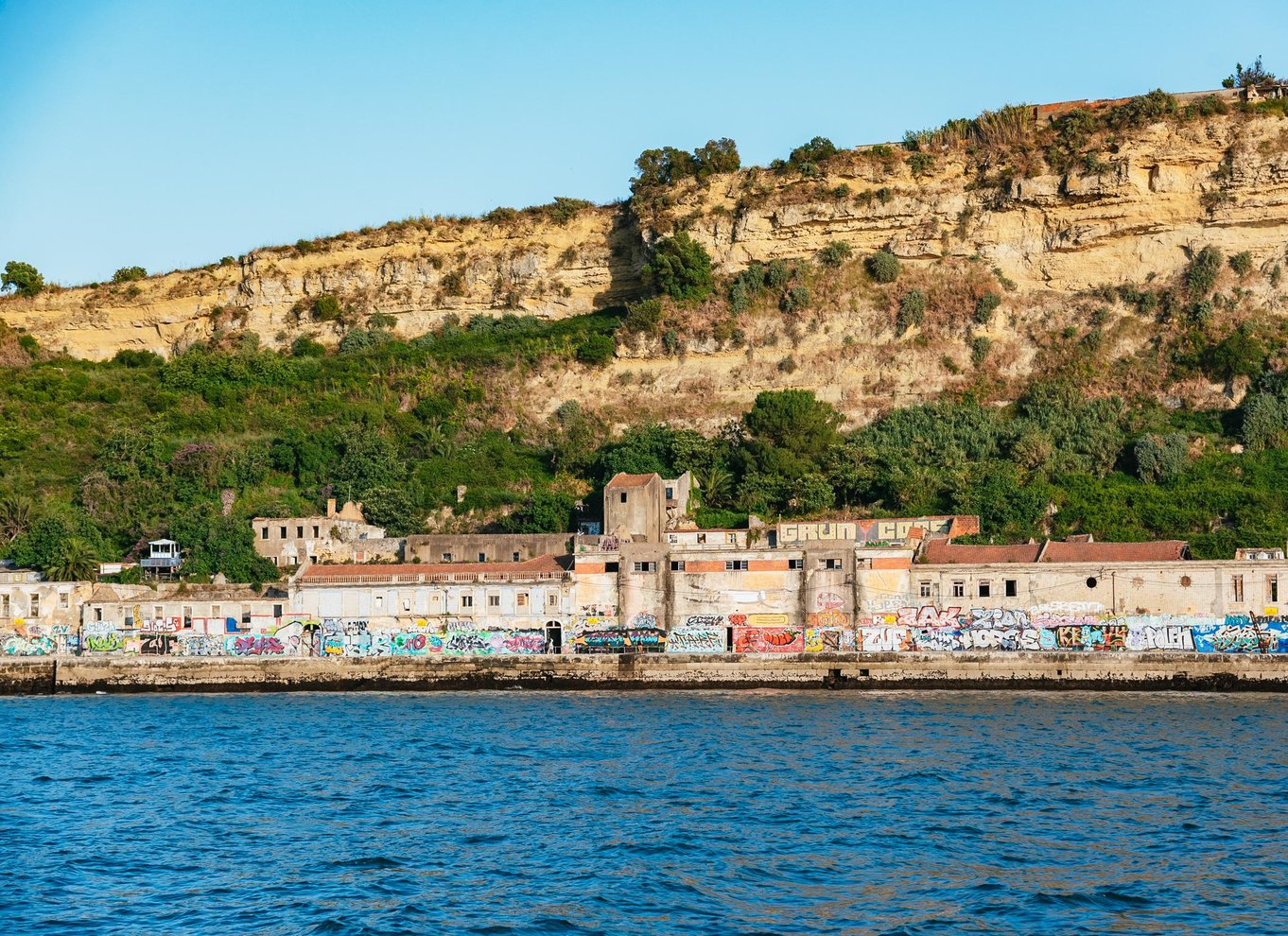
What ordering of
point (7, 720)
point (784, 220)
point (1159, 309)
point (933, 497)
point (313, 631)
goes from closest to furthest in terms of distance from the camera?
point (7, 720) → point (313, 631) → point (933, 497) → point (1159, 309) → point (784, 220)

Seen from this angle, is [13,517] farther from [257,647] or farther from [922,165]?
[922,165]

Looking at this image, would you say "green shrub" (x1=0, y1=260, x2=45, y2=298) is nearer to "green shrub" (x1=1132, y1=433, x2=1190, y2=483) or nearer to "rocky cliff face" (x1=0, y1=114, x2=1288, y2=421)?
"rocky cliff face" (x1=0, y1=114, x2=1288, y2=421)

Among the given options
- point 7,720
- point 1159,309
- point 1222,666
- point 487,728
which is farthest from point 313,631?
point 1159,309

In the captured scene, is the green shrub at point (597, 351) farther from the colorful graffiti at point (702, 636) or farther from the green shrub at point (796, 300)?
the colorful graffiti at point (702, 636)

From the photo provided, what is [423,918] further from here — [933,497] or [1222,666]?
[933,497]

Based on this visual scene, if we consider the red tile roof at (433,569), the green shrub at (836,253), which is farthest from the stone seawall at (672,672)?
the green shrub at (836,253)

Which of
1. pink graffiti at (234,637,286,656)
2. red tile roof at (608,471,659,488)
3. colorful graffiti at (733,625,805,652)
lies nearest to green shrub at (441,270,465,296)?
red tile roof at (608,471,659,488)

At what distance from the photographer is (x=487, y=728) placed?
3528cm

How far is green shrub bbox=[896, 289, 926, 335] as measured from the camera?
6419 cm

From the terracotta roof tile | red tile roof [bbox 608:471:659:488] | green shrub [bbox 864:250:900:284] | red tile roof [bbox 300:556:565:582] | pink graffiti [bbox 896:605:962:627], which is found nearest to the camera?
pink graffiti [bbox 896:605:962:627]

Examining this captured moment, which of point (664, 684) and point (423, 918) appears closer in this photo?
point (423, 918)

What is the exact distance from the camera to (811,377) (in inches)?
2517

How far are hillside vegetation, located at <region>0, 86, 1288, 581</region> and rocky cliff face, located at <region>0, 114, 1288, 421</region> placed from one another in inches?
5.3

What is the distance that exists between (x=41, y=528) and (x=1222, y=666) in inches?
1559
